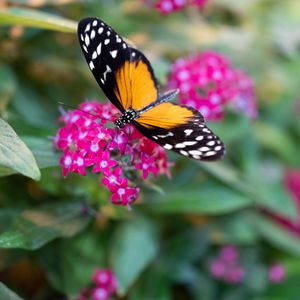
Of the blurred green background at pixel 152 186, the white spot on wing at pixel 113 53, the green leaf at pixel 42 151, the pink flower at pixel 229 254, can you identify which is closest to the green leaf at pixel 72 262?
the blurred green background at pixel 152 186

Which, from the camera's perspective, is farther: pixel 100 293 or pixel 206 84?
pixel 206 84

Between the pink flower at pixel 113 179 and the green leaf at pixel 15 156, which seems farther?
the pink flower at pixel 113 179

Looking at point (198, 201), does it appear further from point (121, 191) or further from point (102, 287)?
point (121, 191)

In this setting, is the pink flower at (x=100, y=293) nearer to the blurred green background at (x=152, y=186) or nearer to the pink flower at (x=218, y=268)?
the blurred green background at (x=152, y=186)

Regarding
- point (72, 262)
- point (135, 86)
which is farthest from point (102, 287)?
point (135, 86)

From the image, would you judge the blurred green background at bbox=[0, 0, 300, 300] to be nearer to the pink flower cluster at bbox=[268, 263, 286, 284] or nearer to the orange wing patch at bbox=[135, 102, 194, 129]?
the pink flower cluster at bbox=[268, 263, 286, 284]
